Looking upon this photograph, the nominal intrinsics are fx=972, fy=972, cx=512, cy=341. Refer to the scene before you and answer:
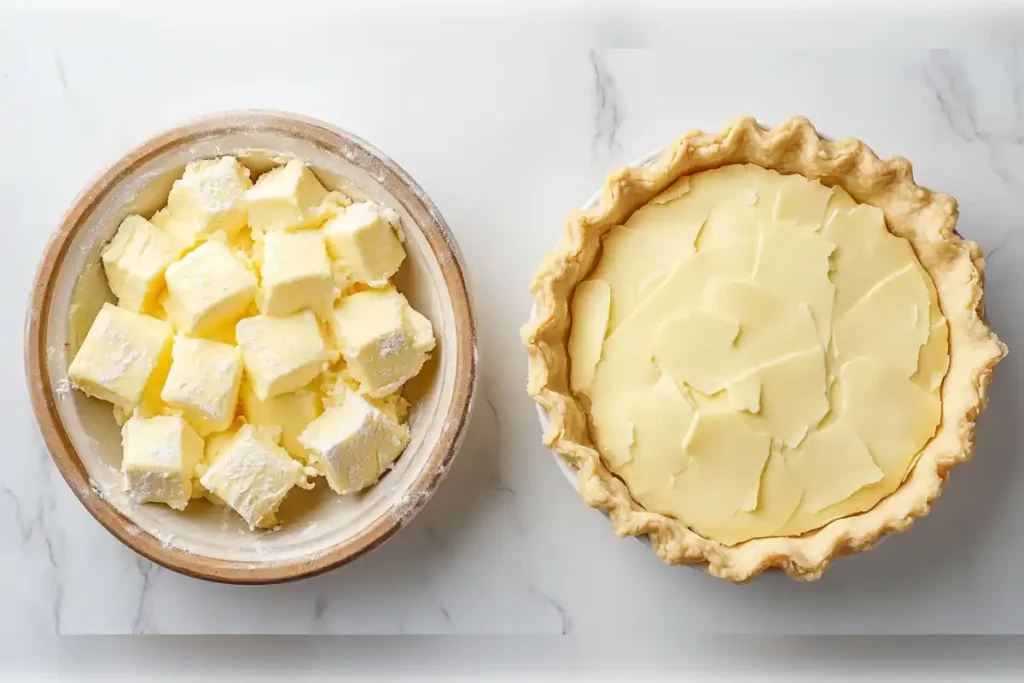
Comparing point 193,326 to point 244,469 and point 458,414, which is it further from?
point 458,414

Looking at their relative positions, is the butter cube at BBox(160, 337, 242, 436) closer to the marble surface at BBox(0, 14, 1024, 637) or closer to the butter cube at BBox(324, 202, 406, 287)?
the butter cube at BBox(324, 202, 406, 287)

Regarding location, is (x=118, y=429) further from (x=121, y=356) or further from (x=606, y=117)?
(x=606, y=117)

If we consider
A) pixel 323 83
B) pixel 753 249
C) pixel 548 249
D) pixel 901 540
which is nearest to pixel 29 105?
pixel 323 83

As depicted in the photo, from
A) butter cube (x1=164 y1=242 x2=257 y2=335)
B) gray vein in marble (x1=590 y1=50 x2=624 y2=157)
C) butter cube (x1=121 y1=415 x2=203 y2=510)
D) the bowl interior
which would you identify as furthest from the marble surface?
butter cube (x1=164 y1=242 x2=257 y2=335)

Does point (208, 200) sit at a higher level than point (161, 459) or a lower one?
higher

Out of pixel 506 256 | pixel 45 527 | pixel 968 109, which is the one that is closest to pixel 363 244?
pixel 506 256

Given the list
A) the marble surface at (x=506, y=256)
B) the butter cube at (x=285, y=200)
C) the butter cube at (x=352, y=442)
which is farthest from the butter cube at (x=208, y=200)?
the butter cube at (x=352, y=442)
